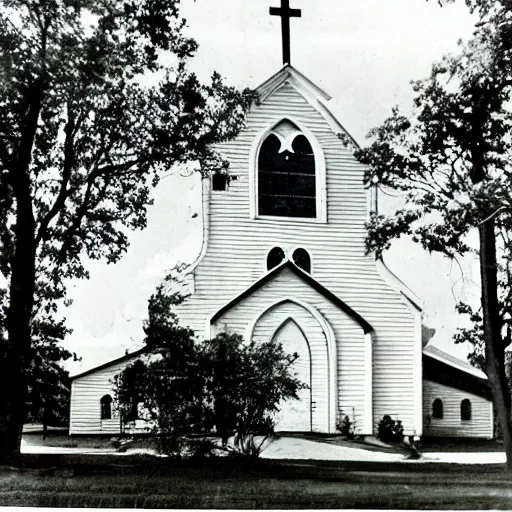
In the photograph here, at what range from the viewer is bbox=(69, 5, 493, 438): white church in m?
4.66

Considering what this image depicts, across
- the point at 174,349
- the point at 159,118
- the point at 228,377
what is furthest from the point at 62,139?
the point at 228,377

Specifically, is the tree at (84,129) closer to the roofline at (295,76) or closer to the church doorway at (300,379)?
the roofline at (295,76)

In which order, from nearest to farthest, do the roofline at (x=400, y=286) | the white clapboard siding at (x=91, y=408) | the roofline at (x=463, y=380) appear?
the white clapboard siding at (x=91, y=408) → the roofline at (x=463, y=380) → the roofline at (x=400, y=286)

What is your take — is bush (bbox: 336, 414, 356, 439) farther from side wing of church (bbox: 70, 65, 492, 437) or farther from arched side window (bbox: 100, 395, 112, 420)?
arched side window (bbox: 100, 395, 112, 420)

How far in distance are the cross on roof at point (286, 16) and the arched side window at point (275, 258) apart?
3.77ft

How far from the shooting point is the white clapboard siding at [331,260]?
15.4 feet

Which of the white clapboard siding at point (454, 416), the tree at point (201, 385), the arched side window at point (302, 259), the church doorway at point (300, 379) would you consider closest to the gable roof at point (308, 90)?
the arched side window at point (302, 259)

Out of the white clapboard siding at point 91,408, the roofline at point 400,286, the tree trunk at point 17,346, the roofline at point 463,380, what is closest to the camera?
the white clapboard siding at point 91,408

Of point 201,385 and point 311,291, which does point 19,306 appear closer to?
point 201,385

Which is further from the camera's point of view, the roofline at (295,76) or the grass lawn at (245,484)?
the roofline at (295,76)

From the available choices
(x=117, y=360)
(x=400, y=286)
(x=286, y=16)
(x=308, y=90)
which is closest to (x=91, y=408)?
(x=117, y=360)

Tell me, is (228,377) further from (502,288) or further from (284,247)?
(502,288)

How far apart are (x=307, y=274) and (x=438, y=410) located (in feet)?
3.58

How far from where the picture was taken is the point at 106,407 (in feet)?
15.0
